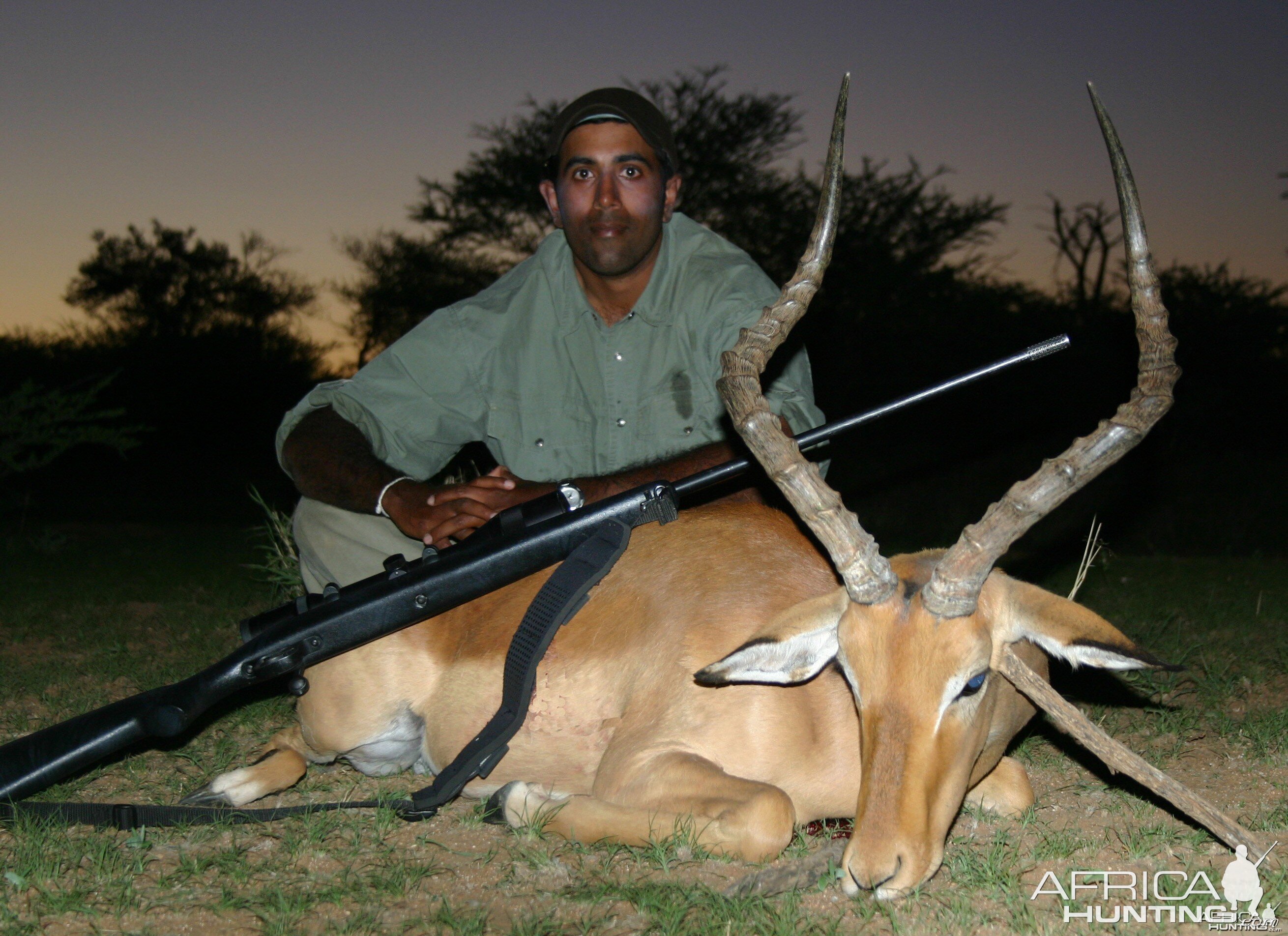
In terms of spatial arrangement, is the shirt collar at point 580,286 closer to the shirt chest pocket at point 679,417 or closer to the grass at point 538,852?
the shirt chest pocket at point 679,417

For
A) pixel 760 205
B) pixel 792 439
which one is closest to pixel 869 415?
pixel 792 439

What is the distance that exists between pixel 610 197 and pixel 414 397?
3.79 feet

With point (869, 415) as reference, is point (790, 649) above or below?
below

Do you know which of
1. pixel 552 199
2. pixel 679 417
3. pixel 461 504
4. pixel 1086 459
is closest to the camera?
pixel 1086 459

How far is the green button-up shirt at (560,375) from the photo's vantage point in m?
4.58

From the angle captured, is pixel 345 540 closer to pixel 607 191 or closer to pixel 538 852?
pixel 607 191

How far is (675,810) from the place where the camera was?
2.90 meters

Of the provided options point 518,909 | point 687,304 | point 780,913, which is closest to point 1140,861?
point 780,913

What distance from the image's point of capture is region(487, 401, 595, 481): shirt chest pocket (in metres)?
4.76

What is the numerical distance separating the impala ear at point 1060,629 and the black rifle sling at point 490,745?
3.70 ft

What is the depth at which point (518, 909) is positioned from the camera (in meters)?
2.64

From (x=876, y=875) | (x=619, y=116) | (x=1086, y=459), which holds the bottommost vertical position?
(x=876, y=875)

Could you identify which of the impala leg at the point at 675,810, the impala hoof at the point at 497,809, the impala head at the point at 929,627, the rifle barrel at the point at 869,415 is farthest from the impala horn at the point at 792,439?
the impala hoof at the point at 497,809

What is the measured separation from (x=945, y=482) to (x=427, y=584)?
54.0 ft
